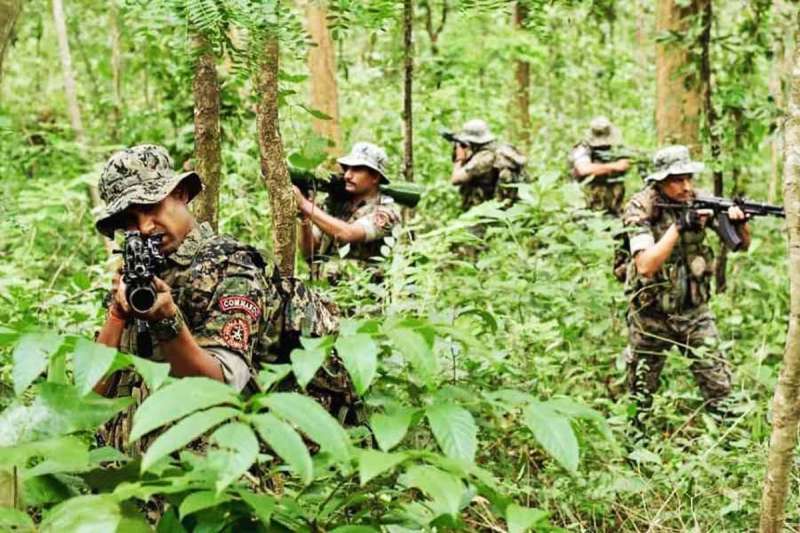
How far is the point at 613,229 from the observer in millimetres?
6957

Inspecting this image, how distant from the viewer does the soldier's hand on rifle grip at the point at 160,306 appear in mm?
3016

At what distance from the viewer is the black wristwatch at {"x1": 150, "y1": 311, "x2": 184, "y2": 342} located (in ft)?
10.0

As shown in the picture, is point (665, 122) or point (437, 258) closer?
point (437, 258)

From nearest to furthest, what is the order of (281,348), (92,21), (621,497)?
(281,348)
(621,497)
(92,21)

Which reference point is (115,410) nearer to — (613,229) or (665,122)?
(613,229)

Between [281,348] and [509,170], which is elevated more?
[281,348]

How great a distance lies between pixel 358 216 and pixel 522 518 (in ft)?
16.5

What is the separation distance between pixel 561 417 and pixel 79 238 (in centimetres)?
721

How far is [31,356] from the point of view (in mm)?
2156

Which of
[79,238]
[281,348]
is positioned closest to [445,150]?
[79,238]

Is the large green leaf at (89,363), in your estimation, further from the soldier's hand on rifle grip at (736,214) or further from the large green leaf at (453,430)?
the soldier's hand on rifle grip at (736,214)

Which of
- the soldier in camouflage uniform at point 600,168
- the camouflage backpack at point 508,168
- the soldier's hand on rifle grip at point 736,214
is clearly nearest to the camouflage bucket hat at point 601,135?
the soldier in camouflage uniform at point 600,168

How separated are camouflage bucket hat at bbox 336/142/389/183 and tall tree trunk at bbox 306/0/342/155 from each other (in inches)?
103

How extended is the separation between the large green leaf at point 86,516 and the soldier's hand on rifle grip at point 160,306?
3.03 feet
